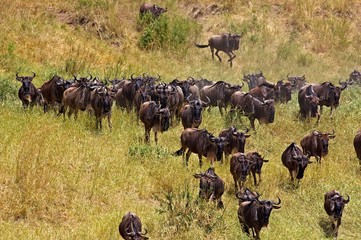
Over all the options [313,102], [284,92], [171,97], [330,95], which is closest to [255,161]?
[171,97]

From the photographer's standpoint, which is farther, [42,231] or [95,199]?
[95,199]

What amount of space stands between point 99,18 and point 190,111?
14885 millimetres

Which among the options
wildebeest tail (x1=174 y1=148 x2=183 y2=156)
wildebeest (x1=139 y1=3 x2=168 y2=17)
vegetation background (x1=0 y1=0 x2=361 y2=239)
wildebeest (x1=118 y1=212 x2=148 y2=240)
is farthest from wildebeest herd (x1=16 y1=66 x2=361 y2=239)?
wildebeest (x1=139 y1=3 x2=168 y2=17)

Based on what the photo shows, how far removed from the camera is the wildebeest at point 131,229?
7227 millimetres

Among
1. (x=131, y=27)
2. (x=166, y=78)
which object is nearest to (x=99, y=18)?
(x=131, y=27)

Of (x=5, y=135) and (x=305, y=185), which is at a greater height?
(x=5, y=135)

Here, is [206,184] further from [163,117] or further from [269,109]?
[269,109]

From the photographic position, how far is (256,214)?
833 centimetres

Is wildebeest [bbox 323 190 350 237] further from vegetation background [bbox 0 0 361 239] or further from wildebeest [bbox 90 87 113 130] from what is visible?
wildebeest [bbox 90 87 113 130]

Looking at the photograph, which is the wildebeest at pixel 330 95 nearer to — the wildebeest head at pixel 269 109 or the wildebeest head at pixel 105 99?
the wildebeest head at pixel 269 109

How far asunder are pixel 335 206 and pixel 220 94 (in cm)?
767

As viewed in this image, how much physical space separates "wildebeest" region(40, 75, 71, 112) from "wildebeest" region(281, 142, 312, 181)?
21.7 feet

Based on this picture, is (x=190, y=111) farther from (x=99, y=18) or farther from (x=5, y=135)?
(x=99, y=18)

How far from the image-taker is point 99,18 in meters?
26.5
